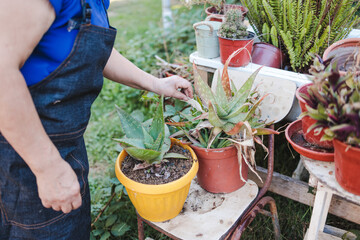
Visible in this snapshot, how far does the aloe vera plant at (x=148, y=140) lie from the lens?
133cm

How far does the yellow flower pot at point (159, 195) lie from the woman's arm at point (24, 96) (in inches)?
12.9

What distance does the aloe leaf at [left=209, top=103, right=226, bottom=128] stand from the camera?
4.40 ft

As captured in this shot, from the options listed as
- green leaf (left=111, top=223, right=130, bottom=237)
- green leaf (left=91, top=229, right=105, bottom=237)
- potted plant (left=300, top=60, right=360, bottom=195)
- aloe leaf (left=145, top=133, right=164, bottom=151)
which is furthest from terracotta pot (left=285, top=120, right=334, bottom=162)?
green leaf (left=91, top=229, right=105, bottom=237)

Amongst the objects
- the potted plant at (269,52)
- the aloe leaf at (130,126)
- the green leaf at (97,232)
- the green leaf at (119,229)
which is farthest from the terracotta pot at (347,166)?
the green leaf at (97,232)

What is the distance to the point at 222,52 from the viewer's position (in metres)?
1.87

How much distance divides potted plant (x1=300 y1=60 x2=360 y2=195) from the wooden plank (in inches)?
34.0

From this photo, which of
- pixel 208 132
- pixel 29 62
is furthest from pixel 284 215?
pixel 29 62

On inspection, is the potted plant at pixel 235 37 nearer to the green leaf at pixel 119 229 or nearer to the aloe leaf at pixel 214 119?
the aloe leaf at pixel 214 119

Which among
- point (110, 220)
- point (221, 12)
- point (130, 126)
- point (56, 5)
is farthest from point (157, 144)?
point (221, 12)

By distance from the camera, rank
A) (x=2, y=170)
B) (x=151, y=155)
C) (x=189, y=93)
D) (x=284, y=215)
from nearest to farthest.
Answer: (x=2, y=170) < (x=151, y=155) < (x=189, y=93) < (x=284, y=215)

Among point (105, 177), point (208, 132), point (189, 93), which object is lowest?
point (105, 177)

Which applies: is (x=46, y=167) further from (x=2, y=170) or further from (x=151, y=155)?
(x=151, y=155)

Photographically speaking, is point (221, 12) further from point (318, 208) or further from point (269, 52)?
point (318, 208)

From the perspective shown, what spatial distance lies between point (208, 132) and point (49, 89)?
0.77 metres
